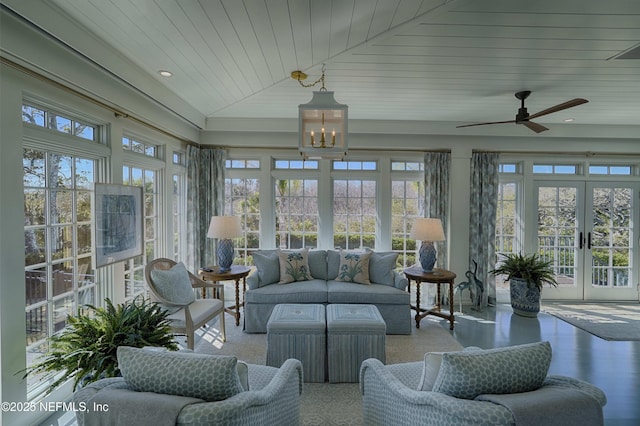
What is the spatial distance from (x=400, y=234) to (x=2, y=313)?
4.59 metres

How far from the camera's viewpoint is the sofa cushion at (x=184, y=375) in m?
1.29

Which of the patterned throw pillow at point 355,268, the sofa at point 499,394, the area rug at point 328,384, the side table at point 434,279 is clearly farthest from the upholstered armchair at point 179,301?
the side table at point 434,279

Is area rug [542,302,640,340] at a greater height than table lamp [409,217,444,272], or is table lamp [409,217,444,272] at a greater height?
table lamp [409,217,444,272]

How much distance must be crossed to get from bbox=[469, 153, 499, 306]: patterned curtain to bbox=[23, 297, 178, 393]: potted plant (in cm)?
451

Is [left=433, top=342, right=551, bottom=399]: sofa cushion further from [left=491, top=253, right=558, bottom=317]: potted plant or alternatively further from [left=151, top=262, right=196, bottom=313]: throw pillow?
[left=491, top=253, right=558, bottom=317]: potted plant

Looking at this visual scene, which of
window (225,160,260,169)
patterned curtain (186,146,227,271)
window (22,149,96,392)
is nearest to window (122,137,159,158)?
window (22,149,96,392)

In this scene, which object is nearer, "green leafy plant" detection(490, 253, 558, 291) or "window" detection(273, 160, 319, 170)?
"green leafy plant" detection(490, 253, 558, 291)

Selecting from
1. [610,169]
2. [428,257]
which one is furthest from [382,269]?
[610,169]

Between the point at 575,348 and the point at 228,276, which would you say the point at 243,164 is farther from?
the point at 575,348

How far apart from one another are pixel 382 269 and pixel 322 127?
7.72ft

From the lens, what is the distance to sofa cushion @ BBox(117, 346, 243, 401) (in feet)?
4.22

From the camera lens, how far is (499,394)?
131 cm

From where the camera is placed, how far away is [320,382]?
2.73 meters

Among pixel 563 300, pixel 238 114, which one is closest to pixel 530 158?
pixel 563 300
